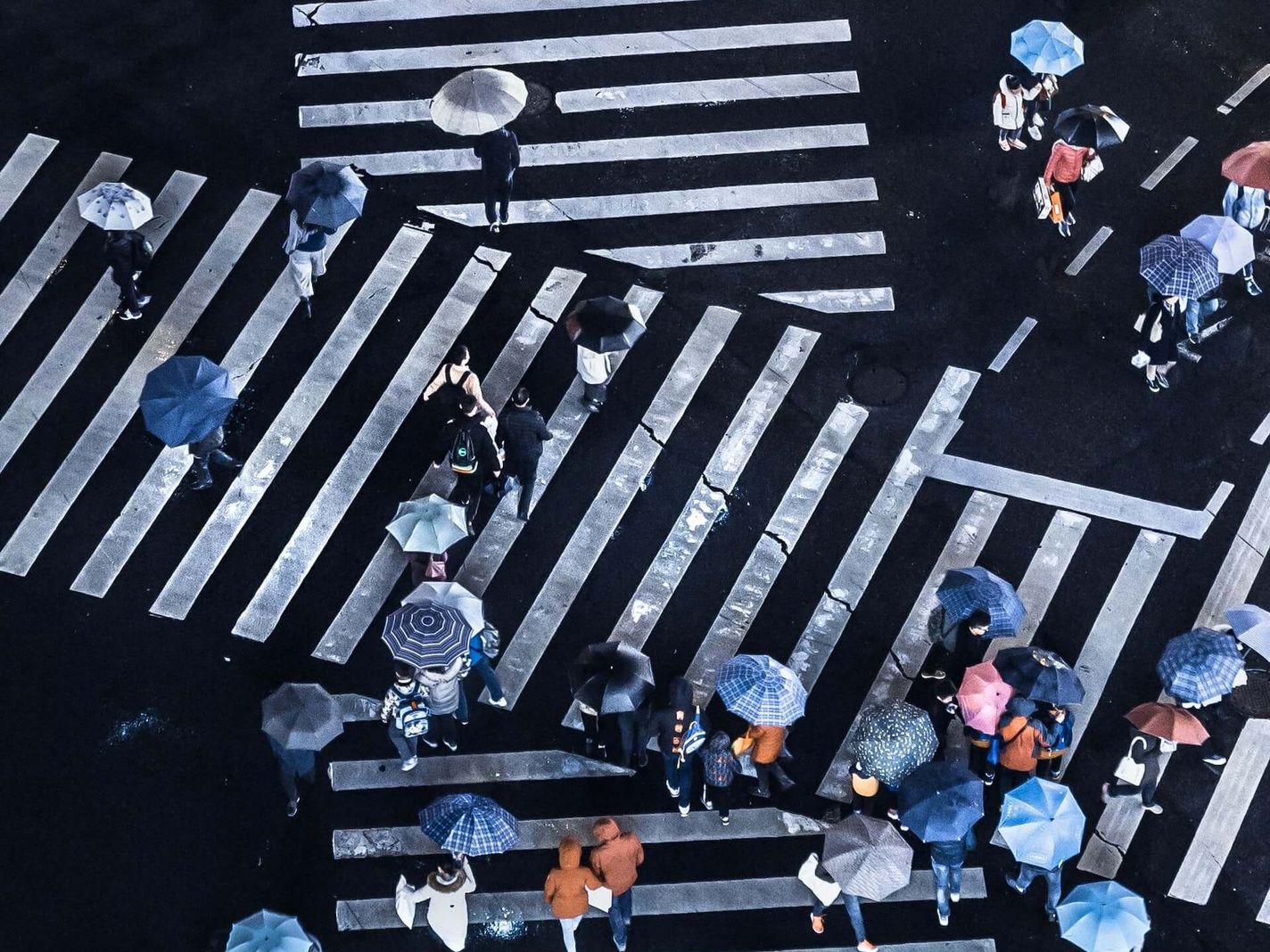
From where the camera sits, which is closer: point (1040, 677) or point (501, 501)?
point (1040, 677)

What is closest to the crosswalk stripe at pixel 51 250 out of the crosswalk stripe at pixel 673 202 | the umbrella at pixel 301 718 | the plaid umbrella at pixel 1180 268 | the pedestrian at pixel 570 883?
the crosswalk stripe at pixel 673 202

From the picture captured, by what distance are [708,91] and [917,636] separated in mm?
8346

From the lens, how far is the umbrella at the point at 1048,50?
2080 centimetres

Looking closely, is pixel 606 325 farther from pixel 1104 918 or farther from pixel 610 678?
pixel 1104 918

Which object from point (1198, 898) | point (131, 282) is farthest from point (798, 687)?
point (131, 282)

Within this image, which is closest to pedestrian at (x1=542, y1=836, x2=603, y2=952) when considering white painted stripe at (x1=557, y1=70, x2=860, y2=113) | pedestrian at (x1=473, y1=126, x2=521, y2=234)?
pedestrian at (x1=473, y1=126, x2=521, y2=234)

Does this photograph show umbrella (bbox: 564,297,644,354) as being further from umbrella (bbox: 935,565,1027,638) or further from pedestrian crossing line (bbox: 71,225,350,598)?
umbrella (bbox: 935,565,1027,638)

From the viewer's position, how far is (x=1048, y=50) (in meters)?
20.8

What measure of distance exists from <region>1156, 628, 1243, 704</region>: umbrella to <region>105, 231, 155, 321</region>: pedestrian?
13141mm

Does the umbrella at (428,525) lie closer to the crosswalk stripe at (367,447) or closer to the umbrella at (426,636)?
the umbrella at (426,636)

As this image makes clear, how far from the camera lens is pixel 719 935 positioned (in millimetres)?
16766

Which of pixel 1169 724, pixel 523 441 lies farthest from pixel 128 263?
pixel 1169 724

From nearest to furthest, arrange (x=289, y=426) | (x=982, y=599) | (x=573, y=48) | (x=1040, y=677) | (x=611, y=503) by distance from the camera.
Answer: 1. (x=1040, y=677)
2. (x=982, y=599)
3. (x=611, y=503)
4. (x=289, y=426)
5. (x=573, y=48)

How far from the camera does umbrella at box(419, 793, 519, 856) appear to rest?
15594 mm
